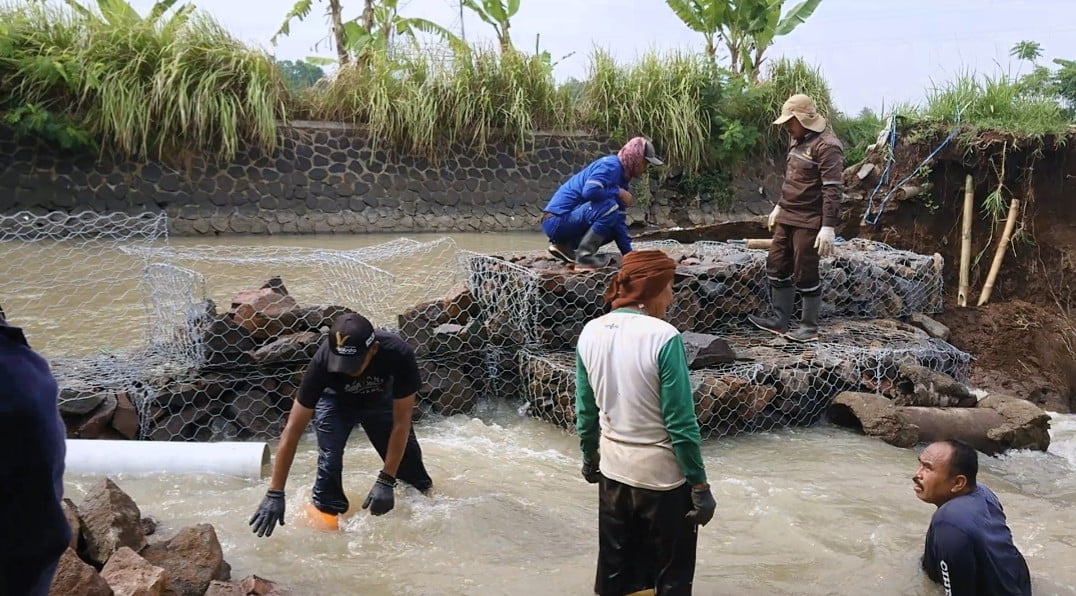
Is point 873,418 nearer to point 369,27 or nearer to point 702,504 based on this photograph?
point 702,504

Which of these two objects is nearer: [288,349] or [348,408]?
[348,408]

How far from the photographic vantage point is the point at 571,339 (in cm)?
619

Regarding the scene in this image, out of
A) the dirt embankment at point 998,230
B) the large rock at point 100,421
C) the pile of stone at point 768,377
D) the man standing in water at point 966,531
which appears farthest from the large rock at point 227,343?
the dirt embankment at point 998,230

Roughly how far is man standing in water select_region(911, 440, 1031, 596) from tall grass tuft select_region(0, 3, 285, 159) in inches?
437

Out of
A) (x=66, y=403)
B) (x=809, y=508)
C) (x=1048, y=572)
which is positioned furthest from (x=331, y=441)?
(x=1048, y=572)

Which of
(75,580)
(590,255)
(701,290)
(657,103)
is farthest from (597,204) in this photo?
(657,103)

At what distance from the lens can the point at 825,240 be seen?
19.6 feet

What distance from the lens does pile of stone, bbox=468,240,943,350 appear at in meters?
6.11

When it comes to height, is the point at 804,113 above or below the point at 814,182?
above

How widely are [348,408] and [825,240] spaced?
11.8 feet

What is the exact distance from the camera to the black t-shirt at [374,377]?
3605mm

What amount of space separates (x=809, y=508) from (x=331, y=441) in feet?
8.08

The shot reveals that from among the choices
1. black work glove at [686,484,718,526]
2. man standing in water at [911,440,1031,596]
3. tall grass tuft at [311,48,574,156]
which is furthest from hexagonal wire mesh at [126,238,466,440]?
tall grass tuft at [311,48,574,156]

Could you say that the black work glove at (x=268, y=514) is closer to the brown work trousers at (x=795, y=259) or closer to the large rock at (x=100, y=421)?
the large rock at (x=100, y=421)
